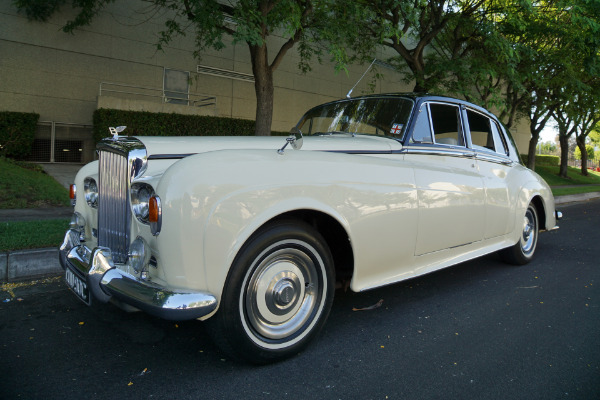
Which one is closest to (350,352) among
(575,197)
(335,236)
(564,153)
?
(335,236)

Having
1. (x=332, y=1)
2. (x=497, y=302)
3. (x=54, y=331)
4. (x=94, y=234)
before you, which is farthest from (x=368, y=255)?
(x=332, y=1)

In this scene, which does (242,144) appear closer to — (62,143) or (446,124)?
(446,124)

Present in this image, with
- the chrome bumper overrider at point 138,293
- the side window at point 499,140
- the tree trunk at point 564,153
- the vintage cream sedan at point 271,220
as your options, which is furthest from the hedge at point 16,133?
the tree trunk at point 564,153

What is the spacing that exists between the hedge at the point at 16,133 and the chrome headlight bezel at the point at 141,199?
446 inches

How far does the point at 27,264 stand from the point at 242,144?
7.98 ft

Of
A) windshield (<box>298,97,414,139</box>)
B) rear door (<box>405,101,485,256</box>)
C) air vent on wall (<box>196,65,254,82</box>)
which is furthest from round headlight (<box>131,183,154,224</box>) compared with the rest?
air vent on wall (<box>196,65,254,82</box>)

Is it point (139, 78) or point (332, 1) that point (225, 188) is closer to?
point (332, 1)

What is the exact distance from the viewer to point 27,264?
3.87 m

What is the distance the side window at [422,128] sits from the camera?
136 inches

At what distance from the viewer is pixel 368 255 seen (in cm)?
279

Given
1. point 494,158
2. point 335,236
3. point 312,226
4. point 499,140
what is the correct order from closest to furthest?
point 312,226 → point 335,236 → point 494,158 → point 499,140

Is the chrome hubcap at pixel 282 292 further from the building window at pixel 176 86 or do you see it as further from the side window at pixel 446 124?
the building window at pixel 176 86

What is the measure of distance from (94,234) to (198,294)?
51.6 inches

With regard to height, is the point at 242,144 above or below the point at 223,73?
below
